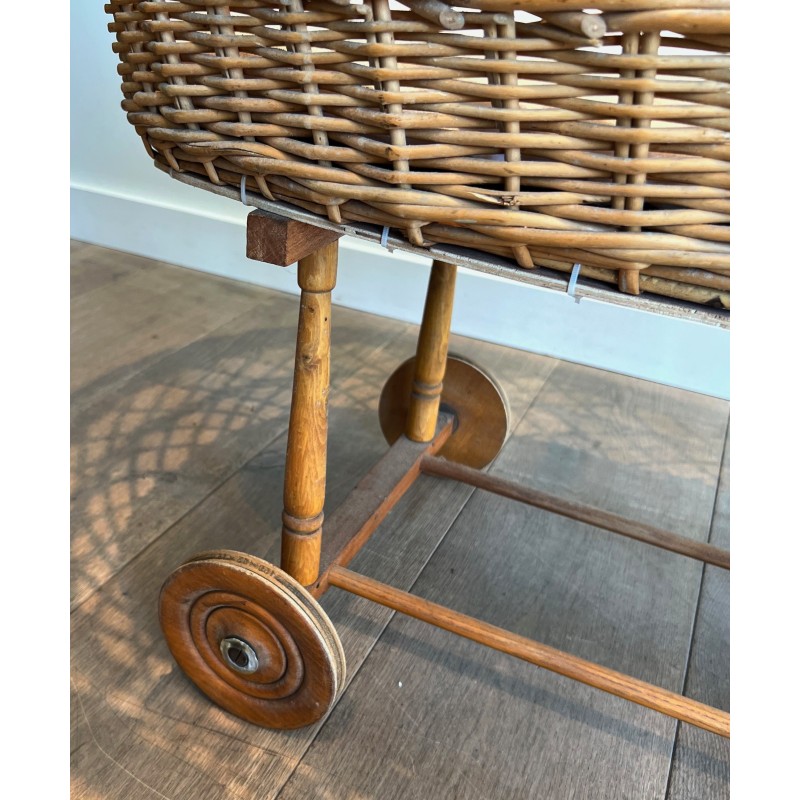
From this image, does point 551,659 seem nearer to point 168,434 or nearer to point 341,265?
point 168,434

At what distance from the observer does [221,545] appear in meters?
0.92

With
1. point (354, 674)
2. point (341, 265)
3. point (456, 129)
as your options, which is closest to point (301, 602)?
point (354, 674)

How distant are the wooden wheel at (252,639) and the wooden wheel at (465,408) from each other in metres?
0.40

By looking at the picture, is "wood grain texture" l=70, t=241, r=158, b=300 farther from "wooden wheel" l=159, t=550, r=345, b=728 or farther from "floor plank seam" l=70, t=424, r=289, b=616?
"wooden wheel" l=159, t=550, r=345, b=728

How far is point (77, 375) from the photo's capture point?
1.29m

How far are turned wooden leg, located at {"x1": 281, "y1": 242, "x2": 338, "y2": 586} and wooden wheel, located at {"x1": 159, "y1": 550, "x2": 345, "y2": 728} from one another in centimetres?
5

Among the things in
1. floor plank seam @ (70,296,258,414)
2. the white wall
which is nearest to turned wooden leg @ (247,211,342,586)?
floor plank seam @ (70,296,258,414)

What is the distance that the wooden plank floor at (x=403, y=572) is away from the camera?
2.26 ft

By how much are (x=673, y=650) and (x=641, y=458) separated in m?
0.41

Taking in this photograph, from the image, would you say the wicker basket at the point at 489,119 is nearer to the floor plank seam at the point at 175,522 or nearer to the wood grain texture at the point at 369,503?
the wood grain texture at the point at 369,503

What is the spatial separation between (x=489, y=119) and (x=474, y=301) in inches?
44.8

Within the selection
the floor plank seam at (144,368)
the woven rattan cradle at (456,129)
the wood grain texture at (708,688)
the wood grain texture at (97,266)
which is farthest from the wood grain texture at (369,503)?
the wood grain texture at (97,266)

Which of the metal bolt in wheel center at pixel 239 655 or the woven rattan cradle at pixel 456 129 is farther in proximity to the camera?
the metal bolt in wheel center at pixel 239 655

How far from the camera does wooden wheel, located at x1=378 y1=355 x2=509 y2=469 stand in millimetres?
1039
